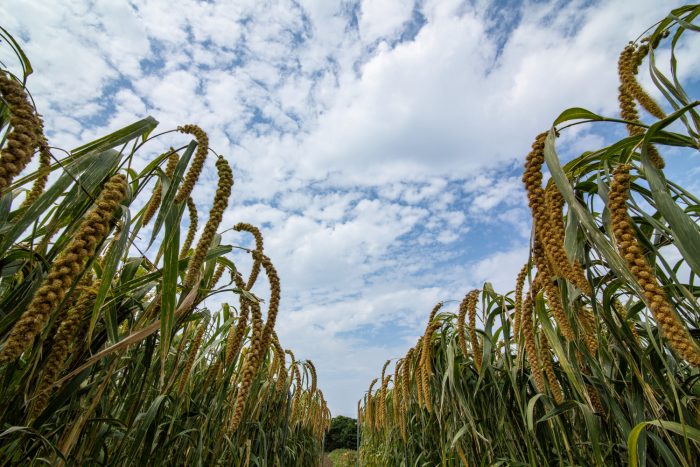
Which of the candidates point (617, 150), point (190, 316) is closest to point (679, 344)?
point (617, 150)

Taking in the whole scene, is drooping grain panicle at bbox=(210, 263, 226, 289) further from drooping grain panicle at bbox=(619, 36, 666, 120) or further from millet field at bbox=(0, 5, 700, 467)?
drooping grain panicle at bbox=(619, 36, 666, 120)

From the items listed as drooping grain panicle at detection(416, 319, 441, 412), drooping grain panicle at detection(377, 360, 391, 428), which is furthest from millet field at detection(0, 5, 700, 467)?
drooping grain panicle at detection(377, 360, 391, 428)

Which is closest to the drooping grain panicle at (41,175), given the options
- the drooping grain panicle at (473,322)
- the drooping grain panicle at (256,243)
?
the drooping grain panicle at (256,243)

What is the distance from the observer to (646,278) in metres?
0.73

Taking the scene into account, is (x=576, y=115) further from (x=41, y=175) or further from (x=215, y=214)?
(x=41, y=175)

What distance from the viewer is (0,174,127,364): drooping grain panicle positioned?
0.61 metres

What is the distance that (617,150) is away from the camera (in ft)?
3.59

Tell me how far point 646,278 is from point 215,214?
988mm

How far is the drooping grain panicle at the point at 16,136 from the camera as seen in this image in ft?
1.81

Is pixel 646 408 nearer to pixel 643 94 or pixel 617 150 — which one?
pixel 617 150

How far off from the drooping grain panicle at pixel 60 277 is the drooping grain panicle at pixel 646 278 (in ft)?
3.42

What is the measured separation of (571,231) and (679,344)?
0.50 m

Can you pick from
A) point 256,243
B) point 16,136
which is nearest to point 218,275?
point 256,243

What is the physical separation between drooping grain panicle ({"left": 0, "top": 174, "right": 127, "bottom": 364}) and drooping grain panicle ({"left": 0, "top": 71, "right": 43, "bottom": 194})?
0.16 metres
